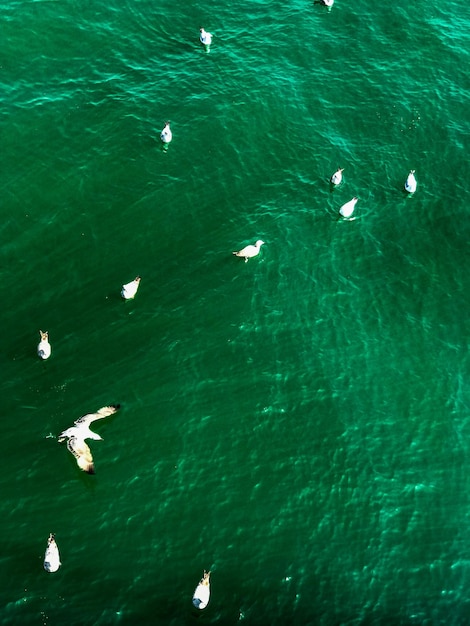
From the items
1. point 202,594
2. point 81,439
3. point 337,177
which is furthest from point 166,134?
point 202,594

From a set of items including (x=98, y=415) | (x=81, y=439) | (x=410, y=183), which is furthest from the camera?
(x=410, y=183)

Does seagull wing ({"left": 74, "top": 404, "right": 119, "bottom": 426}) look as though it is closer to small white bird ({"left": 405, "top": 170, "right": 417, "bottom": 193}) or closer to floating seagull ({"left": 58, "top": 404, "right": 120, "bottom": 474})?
floating seagull ({"left": 58, "top": 404, "right": 120, "bottom": 474})

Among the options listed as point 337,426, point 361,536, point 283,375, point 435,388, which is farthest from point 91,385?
point 435,388

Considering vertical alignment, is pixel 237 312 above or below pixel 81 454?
above

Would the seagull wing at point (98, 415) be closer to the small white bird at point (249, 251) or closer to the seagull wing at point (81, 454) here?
the seagull wing at point (81, 454)

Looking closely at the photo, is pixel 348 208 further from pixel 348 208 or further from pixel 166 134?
pixel 166 134

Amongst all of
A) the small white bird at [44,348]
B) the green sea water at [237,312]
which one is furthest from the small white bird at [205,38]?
the small white bird at [44,348]
